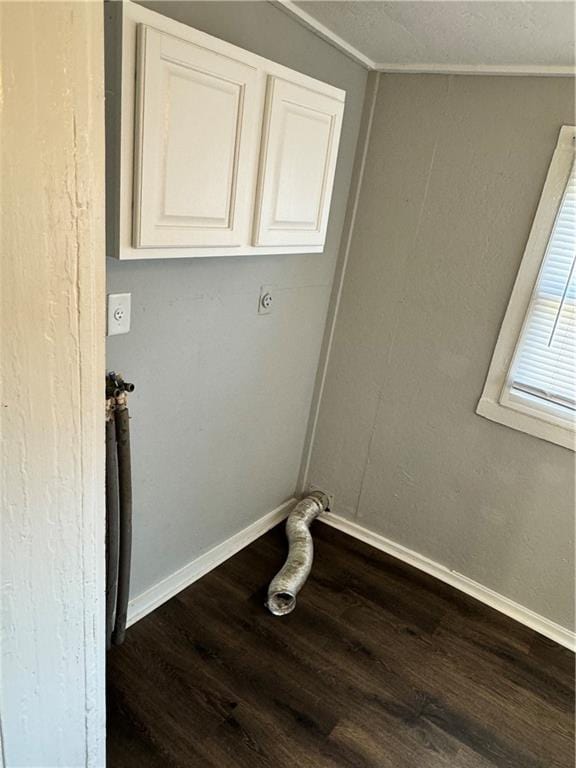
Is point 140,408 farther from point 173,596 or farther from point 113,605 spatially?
point 173,596

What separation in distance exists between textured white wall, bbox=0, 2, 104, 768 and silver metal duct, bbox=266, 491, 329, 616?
122cm

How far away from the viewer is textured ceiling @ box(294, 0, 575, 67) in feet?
4.59

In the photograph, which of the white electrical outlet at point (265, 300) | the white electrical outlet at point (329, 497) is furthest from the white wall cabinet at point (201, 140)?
the white electrical outlet at point (329, 497)

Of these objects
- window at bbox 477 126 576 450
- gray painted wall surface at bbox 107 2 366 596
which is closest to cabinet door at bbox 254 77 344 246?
gray painted wall surface at bbox 107 2 366 596

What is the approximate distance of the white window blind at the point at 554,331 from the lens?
1936mm

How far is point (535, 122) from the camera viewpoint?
6.23 feet

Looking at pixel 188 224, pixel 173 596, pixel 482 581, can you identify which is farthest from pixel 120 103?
pixel 482 581

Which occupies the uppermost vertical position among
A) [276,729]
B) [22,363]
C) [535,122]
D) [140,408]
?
[535,122]

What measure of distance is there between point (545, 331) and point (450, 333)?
1.19 feet

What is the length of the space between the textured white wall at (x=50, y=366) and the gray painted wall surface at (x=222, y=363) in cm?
72

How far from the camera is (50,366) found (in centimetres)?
77

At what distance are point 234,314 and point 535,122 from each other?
4.23 ft

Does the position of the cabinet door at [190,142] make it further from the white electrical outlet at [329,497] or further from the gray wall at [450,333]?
the white electrical outlet at [329,497]

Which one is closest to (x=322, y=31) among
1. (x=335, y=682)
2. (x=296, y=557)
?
(x=296, y=557)
